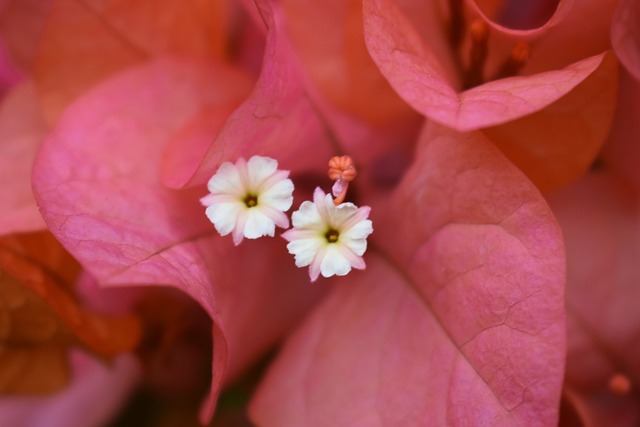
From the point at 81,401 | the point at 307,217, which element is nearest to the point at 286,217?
the point at 307,217

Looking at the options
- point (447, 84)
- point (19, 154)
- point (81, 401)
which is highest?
point (447, 84)

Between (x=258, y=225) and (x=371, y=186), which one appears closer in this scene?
(x=258, y=225)

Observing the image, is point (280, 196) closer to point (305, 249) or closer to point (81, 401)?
point (305, 249)

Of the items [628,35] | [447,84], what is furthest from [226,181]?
[628,35]

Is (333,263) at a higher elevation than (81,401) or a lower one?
higher

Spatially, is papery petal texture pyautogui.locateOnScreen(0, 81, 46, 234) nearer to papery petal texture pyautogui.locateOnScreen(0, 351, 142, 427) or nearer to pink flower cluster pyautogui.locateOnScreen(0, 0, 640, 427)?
pink flower cluster pyautogui.locateOnScreen(0, 0, 640, 427)

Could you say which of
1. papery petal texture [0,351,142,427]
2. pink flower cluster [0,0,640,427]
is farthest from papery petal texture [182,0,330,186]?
papery petal texture [0,351,142,427]

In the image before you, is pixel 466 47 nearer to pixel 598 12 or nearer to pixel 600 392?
pixel 598 12
